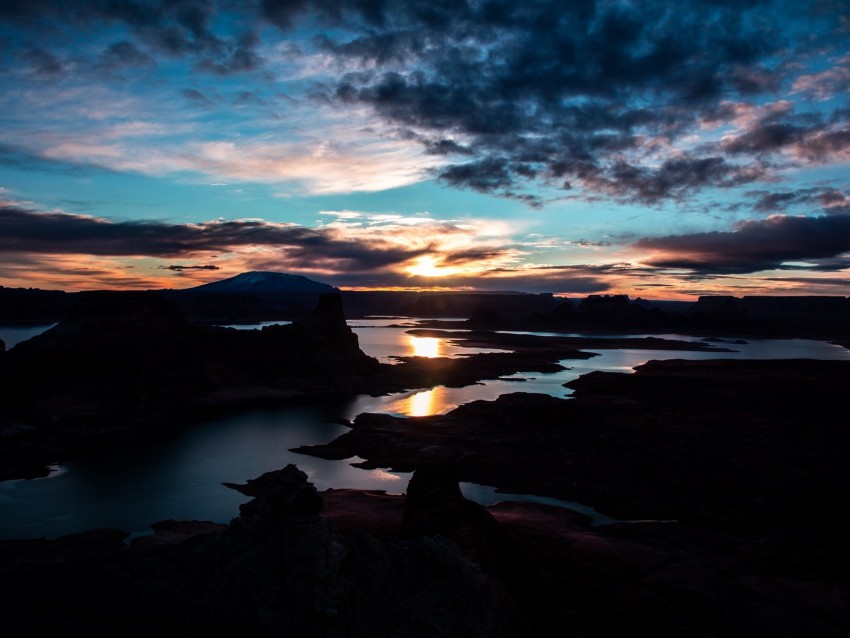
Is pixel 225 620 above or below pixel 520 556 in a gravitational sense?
above

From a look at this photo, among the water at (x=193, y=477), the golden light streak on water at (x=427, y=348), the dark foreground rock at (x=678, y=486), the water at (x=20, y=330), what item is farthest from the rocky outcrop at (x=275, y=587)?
the water at (x=20, y=330)

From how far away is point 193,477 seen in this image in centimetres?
3180

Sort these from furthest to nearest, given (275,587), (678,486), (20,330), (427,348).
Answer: (20,330) < (427,348) < (678,486) < (275,587)

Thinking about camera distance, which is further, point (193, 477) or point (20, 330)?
point (20, 330)

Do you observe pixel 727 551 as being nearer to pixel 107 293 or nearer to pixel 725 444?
pixel 725 444

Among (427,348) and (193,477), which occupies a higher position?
(427,348)

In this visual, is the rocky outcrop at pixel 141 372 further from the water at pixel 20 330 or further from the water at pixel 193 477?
the water at pixel 20 330

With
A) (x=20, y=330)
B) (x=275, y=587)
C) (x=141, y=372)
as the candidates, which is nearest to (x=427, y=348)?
(x=141, y=372)

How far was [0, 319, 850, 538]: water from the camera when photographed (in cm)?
2545

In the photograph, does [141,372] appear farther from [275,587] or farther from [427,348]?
[427,348]

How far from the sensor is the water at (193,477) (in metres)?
25.5

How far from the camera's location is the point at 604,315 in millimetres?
190875

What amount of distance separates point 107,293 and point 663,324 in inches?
6764

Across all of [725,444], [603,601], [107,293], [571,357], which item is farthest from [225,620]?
[571,357]
